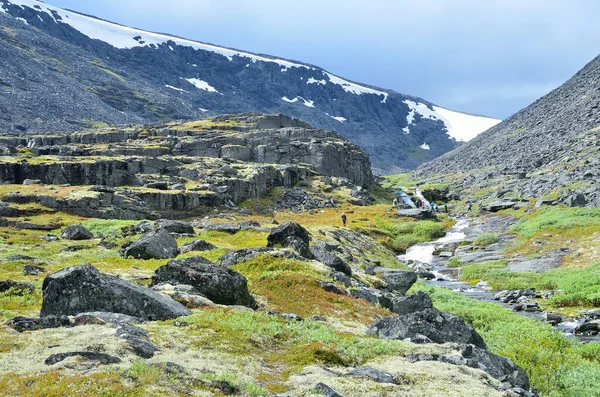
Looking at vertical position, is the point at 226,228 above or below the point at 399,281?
above

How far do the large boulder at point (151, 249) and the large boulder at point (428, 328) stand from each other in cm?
2331

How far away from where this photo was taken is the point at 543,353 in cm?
2338

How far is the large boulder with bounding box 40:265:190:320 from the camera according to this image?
65.5 feet

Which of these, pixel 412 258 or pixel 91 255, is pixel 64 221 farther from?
pixel 412 258

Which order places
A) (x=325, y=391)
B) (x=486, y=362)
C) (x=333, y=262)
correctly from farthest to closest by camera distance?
(x=333, y=262), (x=486, y=362), (x=325, y=391)

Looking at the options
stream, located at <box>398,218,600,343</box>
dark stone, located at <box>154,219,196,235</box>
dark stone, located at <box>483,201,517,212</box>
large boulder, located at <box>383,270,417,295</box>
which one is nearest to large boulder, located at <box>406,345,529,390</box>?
stream, located at <box>398,218,600,343</box>

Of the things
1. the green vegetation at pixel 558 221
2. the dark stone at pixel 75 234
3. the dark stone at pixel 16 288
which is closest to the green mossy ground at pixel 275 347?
the dark stone at pixel 16 288

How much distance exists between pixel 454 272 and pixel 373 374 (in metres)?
57.7

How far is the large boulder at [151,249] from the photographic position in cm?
3938

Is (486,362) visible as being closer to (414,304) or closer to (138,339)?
(414,304)

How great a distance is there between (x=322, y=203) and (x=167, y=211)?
48.2 metres

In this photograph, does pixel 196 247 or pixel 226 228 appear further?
pixel 226 228

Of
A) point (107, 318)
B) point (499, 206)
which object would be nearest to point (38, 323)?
point (107, 318)

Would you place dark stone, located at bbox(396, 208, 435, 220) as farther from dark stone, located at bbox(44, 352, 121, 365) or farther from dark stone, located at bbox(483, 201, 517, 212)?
dark stone, located at bbox(44, 352, 121, 365)
